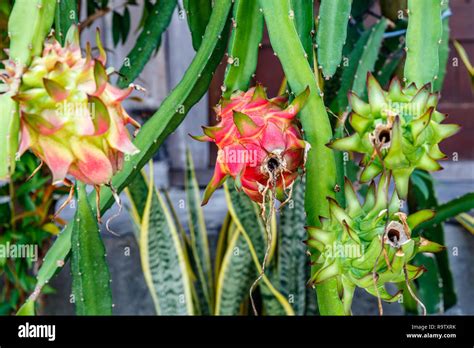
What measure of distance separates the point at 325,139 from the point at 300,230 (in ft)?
2.19

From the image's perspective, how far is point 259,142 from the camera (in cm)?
39

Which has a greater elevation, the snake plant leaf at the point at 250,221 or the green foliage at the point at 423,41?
the green foliage at the point at 423,41

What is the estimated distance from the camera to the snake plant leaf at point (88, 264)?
0.45 meters

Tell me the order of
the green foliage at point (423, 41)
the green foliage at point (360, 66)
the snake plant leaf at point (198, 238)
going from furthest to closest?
the snake plant leaf at point (198, 238) → the green foliage at point (360, 66) → the green foliage at point (423, 41)

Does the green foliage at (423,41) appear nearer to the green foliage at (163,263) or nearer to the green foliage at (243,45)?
the green foliage at (243,45)

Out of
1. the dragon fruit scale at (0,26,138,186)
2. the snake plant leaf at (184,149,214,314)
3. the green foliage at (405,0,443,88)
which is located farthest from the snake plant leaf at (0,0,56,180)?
the snake plant leaf at (184,149,214,314)

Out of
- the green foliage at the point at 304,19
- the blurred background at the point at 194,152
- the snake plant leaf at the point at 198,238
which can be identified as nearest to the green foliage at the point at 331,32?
the green foliage at the point at 304,19

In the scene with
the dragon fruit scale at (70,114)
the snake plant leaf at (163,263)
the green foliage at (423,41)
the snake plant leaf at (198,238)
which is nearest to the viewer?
the dragon fruit scale at (70,114)

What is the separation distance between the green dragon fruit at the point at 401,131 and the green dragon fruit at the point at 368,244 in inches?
0.5

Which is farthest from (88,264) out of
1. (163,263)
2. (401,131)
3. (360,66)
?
(163,263)

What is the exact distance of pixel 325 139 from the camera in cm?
42

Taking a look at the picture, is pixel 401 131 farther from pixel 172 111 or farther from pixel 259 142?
pixel 172 111
